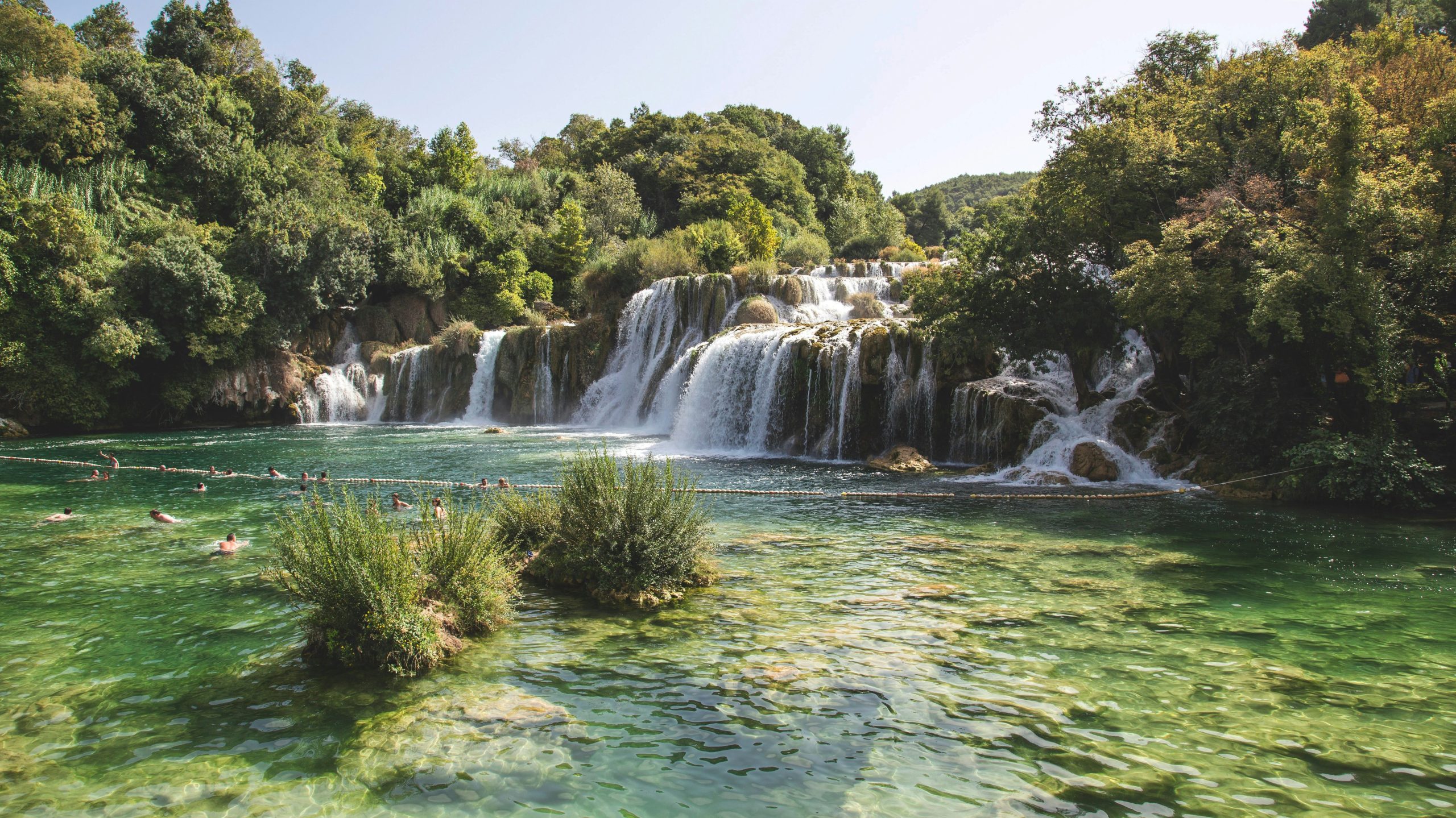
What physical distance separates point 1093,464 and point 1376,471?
4796 millimetres

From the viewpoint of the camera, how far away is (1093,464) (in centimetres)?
1645

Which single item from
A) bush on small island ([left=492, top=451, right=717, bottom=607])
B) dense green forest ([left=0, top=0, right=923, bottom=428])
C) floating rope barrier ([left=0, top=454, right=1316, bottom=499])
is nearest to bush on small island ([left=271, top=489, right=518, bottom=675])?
bush on small island ([left=492, top=451, right=717, bottom=607])

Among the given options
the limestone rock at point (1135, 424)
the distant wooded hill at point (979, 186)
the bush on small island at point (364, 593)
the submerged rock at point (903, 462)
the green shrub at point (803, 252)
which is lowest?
the bush on small island at point (364, 593)

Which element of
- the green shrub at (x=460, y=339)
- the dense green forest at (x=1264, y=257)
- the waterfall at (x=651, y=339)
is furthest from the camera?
the green shrub at (x=460, y=339)

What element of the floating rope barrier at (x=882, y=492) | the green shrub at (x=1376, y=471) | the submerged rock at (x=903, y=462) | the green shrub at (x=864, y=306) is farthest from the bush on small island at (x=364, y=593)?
the green shrub at (x=864, y=306)

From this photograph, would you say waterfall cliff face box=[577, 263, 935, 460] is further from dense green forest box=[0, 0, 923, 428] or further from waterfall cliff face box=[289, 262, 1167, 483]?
dense green forest box=[0, 0, 923, 428]

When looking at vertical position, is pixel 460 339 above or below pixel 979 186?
below

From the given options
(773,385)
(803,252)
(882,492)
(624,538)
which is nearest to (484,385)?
(773,385)

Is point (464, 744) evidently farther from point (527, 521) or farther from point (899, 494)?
point (899, 494)

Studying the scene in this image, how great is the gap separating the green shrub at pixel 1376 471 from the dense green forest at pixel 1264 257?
0.04 metres

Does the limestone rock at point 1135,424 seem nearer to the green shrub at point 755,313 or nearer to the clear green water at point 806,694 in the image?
the clear green water at point 806,694

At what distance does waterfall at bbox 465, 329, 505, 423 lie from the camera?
35812mm

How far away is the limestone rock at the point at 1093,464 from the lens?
1633 cm

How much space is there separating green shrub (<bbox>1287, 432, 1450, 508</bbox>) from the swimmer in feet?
53.7
